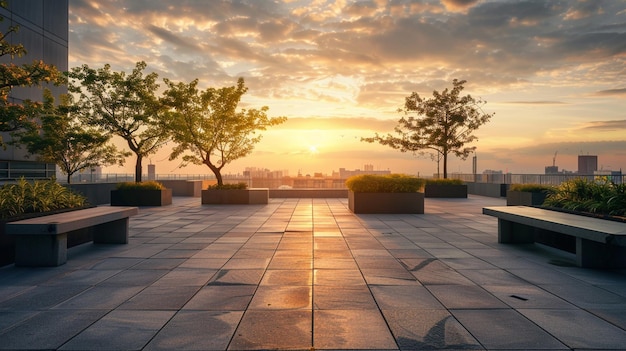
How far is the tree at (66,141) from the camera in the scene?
2222cm

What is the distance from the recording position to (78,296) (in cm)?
550

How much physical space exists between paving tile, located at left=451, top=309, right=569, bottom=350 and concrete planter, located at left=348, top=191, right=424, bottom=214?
467 inches

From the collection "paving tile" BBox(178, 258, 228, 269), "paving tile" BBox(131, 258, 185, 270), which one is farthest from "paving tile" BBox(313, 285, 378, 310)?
"paving tile" BBox(131, 258, 185, 270)

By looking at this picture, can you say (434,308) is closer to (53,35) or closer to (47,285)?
(47,285)

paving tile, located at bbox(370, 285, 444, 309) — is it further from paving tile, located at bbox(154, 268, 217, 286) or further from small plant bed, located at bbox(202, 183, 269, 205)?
small plant bed, located at bbox(202, 183, 269, 205)

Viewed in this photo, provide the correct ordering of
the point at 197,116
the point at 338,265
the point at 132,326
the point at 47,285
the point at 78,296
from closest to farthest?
1. the point at 132,326
2. the point at 78,296
3. the point at 47,285
4. the point at 338,265
5. the point at 197,116

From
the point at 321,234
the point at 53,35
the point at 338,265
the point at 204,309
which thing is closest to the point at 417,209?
the point at 321,234

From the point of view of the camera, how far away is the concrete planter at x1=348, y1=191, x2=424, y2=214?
16.7 meters

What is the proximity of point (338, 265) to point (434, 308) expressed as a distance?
8.43 feet

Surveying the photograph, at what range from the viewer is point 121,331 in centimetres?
423

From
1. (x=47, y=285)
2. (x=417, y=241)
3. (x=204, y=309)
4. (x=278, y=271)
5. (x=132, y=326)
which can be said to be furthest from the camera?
(x=417, y=241)

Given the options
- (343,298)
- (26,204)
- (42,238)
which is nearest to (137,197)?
(26,204)

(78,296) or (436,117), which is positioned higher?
(436,117)

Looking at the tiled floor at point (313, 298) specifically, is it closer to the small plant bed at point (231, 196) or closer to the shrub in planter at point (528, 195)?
the shrub in planter at point (528, 195)
